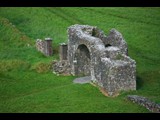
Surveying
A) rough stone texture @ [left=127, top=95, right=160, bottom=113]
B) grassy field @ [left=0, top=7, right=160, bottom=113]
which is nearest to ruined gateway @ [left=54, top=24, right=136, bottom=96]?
grassy field @ [left=0, top=7, right=160, bottom=113]

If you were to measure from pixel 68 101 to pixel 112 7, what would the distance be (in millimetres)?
40065

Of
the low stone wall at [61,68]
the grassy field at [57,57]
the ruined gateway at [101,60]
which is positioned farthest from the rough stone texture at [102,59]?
the grassy field at [57,57]

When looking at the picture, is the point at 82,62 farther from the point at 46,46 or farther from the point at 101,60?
the point at 101,60

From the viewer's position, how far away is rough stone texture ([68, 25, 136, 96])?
51750 millimetres

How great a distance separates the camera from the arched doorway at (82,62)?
59438mm

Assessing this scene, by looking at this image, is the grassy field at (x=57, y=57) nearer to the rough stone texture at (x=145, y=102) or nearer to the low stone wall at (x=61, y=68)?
the rough stone texture at (x=145, y=102)

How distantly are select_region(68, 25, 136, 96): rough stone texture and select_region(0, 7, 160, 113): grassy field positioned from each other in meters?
1.17

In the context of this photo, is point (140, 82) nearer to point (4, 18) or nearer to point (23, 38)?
point (23, 38)

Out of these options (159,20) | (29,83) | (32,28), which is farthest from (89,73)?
(159,20)

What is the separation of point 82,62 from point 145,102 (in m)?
14.1

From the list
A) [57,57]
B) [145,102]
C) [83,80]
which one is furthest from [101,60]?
[57,57]

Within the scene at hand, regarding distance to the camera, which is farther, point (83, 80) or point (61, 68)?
point (61, 68)

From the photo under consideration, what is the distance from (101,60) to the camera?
174 feet

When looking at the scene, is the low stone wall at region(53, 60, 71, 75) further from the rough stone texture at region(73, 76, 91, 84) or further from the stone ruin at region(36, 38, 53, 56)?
the stone ruin at region(36, 38, 53, 56)
